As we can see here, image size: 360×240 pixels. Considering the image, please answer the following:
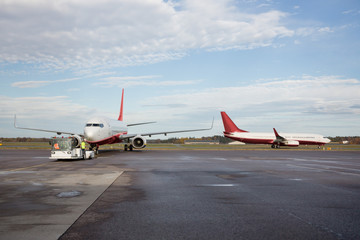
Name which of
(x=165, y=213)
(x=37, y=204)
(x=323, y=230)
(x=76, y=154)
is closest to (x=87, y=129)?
(x=76, y=154)

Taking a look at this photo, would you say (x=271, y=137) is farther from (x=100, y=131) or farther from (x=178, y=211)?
(x=178, y=211)

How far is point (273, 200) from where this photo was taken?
9195 millimetres

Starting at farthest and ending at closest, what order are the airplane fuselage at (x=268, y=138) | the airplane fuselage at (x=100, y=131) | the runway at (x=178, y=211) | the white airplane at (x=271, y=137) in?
the airplane fuselage at (x=268, y=138) < the white airplane at (x=271, y=137) < the airplane fuselage at (x=100, y=131) < the runway at (x=178, y=211)

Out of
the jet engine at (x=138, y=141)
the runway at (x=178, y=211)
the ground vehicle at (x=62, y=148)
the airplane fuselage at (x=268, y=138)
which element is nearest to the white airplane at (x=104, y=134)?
the jet engine at (x=138, y=141)

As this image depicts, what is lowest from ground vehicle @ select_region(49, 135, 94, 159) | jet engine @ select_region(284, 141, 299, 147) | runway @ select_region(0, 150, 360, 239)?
runway @ select_region(0, 150, 360, 239)

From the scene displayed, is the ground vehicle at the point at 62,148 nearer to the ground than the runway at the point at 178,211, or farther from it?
farther from it

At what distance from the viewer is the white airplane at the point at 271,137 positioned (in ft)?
219

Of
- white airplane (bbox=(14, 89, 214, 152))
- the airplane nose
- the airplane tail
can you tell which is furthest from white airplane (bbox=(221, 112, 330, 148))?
the airplane nose

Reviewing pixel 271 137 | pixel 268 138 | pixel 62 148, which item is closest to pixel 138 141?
pixel 62 148

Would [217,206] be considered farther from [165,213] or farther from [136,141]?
[136,141]

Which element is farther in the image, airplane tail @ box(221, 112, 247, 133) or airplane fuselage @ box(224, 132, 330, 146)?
airplane tail @ box(221, 112, 247, 133)

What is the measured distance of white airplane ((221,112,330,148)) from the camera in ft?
219

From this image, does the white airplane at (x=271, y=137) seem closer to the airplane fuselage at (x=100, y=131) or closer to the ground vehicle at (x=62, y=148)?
the airplane fuselage at (x=100, y=131)

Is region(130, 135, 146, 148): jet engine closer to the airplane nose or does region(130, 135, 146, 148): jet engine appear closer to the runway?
the airplane nose
